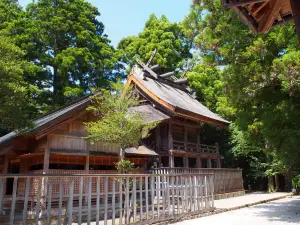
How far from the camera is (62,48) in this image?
21.7 m

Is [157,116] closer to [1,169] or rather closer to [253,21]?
[1,169]

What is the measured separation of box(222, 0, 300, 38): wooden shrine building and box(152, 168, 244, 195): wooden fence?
11.1m

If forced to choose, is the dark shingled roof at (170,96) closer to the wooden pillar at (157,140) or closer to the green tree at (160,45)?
the wooden pillar at (157,140)

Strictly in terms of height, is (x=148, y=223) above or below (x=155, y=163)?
below

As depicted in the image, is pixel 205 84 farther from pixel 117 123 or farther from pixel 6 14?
pixel 117 123

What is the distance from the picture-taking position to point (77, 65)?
20891 mm

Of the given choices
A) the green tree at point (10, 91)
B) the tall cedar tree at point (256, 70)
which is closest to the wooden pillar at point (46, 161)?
the green tree at point (10, 91)

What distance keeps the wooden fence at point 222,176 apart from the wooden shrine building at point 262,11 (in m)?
11.1

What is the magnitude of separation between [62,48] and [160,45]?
10.6 m

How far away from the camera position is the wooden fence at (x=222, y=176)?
15.4 meters

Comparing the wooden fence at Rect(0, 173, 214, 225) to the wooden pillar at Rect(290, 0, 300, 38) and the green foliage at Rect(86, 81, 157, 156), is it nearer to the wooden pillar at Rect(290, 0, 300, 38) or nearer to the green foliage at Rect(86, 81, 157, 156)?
the green foliage at Rect(86, 81, 157, 156)

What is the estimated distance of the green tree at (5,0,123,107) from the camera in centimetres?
1950

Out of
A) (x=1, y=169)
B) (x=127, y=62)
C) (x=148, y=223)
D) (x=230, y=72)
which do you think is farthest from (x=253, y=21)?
(x=127, y=62)

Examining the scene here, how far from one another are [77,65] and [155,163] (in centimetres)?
988
